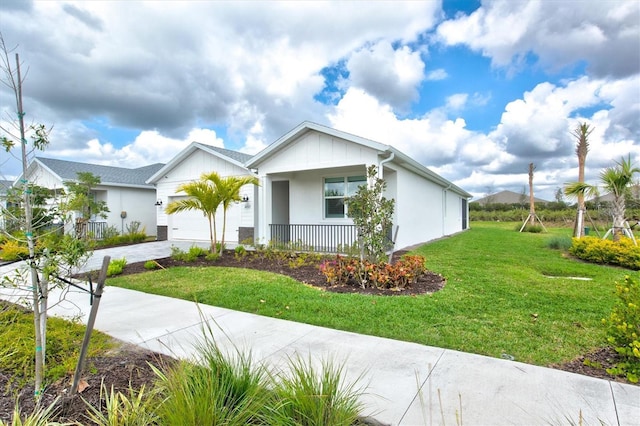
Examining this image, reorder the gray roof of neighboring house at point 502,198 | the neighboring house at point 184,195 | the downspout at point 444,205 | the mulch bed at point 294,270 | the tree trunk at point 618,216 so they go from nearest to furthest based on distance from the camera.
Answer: the mulch bed at point 294,270
the tree trunk at point 618,216
the neighboring house at point 184,195
the downspout at point 444,205
the gray roof of neighboring house at point 502,198

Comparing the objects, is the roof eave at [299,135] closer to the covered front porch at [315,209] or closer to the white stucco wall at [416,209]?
the covered front porch at [315,209]

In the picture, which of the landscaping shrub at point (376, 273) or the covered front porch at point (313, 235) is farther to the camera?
the covered front porch at point (313, 235)

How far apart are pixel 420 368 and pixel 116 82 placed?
32.0 ft

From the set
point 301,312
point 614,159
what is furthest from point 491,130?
point 301,312

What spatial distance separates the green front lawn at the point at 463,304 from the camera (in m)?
3.43

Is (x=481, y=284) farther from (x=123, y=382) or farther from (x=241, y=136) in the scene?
(x=241, y=136)

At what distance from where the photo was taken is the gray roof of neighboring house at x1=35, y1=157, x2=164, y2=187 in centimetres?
1595

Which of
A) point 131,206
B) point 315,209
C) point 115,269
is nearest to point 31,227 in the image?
point 115,269

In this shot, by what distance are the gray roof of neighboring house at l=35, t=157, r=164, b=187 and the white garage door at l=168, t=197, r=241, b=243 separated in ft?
12.8

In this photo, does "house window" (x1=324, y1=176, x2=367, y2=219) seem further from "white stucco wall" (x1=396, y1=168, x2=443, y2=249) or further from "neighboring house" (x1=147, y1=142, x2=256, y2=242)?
"neighboring house" (x1=147, y1=142, x2=256, y2=242)

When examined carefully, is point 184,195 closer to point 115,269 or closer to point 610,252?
point 115,269

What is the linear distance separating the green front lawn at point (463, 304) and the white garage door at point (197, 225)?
19.4ft

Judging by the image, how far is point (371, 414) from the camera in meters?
2.17

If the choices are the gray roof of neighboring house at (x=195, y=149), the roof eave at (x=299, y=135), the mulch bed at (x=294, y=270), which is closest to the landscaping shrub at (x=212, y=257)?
the mulch bed at (x=294, y=270)
